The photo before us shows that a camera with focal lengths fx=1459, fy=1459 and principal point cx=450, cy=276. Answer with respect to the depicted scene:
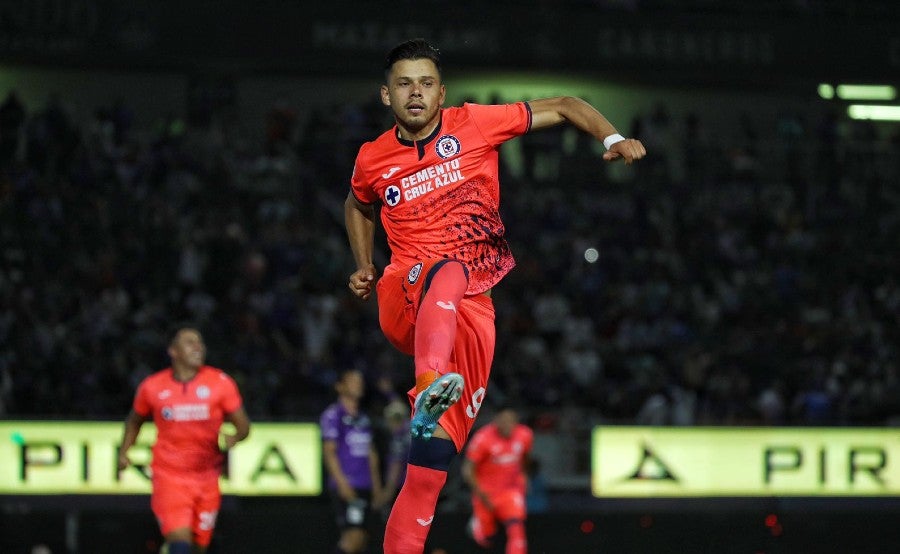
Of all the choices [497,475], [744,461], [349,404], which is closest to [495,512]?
[497,475]

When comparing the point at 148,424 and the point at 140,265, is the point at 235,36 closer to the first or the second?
the point at 140,265

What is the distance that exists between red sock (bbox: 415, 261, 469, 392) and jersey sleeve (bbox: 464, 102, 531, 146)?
26.4 inches

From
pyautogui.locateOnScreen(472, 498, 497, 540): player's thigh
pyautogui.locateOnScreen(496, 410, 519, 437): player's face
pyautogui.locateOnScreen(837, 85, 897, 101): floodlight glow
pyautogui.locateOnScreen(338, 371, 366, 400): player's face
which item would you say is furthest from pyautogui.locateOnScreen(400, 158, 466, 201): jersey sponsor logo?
pyautogui.locateOnScreen(837, 85, 897, 101): floodlight glow

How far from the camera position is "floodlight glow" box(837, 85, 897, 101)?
26906 mm

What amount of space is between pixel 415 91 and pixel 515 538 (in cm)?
755

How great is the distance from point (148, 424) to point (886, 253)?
1236cm

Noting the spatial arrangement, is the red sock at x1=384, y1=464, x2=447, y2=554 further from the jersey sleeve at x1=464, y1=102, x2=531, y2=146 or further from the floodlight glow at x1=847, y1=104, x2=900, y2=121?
the floodlight glow at x1=847, y1=104, x2=900, y2=121

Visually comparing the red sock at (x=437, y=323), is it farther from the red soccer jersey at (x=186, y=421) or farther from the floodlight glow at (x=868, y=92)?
the floodlight glow at (x=868, y=92)

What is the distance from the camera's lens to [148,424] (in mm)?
13844

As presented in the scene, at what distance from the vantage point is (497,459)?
43.0 ft

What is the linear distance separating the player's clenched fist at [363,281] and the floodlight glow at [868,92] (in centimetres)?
2202

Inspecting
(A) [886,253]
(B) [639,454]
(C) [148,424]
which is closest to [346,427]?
(C) [148,424]

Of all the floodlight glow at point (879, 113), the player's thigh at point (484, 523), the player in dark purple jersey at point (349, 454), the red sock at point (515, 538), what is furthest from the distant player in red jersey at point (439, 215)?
the floodlight glow at point (879, 113)

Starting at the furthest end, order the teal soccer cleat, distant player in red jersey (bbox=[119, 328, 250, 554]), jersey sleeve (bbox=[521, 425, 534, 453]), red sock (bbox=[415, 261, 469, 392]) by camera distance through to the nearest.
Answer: jersey sleeve (bbox=[521, 425, 534, 453])
distant player in red jersey (bbox=[119, 328, 250, 554])
red sock (bbox=[415, 261, 469, 392])
the teal soccer cleat
